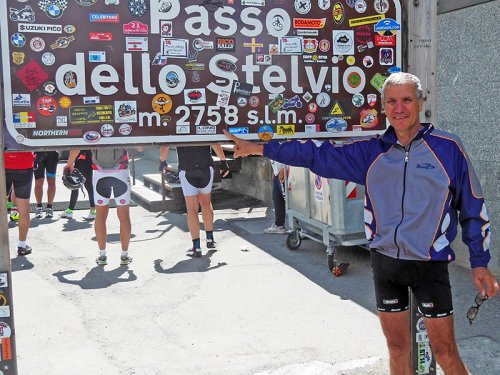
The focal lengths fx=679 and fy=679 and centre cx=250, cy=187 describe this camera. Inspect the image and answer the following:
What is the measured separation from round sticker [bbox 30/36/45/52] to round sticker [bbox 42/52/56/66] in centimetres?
4

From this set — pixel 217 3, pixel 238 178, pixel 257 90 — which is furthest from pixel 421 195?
pixel 238 178

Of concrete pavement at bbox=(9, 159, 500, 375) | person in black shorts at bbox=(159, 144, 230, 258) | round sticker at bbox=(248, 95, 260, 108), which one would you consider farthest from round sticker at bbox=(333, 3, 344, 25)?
person in black shorts at bbox=(159, 144, 230, 258)

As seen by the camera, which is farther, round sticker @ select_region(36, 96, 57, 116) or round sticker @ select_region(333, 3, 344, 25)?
round sticker @ select_region(333, 3, 344, 25)

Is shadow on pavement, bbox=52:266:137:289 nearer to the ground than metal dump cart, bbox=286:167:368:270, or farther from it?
nearer to the ground

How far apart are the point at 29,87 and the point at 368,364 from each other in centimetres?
322

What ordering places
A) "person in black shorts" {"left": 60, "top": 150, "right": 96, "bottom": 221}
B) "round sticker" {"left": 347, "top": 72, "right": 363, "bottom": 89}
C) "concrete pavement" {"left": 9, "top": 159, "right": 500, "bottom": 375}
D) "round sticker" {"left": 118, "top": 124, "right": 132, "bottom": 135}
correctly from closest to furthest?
"round sticker" {"left": 118, "top": 124, "right": 132, "bottom": 135}
"round sticker" {"left": 347, "top": 72, "right": 363, "bottom": 89}
"concrete pavement" {"left": 9, "top": 159, "right": 500, "bottom": 375}
"person in black shorts" {"left": 60, "top": 150, "right": 96, "bottom": 221}

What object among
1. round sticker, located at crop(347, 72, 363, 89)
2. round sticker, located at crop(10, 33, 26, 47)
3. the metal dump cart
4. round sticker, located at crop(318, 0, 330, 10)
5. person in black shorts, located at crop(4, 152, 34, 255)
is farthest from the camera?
person in black shorts, located at crop(4, 152, 34, 255)

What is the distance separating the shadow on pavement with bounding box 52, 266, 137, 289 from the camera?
24.8 feet

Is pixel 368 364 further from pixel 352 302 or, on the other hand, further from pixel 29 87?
pixel 29 87

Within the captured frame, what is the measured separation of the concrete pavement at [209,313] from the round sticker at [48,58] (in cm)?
262

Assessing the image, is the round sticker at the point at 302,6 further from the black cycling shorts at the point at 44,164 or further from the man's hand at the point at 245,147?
the black cycling shorts at the point at 44,164

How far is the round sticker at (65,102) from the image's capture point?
3.50 m

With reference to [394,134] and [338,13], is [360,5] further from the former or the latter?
[394,134]

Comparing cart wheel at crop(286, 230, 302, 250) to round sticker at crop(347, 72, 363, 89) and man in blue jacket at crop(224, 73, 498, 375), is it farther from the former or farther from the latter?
man in blue jacket at crop(224, 73, 498, 375)
